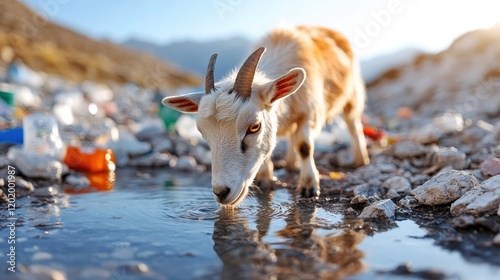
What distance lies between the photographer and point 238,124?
11.6 feet

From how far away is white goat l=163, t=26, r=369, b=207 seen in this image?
139 inches

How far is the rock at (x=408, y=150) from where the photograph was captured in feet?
19.2

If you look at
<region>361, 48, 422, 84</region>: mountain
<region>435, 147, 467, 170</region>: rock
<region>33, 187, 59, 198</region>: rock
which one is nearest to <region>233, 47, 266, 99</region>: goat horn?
<region>33, 187, 59, 198</region>: rock

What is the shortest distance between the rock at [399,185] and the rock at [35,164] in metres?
3.46

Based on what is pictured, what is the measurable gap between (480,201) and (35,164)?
4.28 meters

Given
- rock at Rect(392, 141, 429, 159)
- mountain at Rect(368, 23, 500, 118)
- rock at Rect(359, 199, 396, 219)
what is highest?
mountain at Rect(368, 23, 500, 118)

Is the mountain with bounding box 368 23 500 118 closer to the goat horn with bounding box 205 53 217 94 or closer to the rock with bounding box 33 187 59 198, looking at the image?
the goat horn with bounding box 205 53 217 94

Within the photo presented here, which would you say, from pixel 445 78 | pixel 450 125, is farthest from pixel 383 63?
pixel 450 125

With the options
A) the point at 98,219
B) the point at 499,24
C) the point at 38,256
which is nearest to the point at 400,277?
the point at 38,256

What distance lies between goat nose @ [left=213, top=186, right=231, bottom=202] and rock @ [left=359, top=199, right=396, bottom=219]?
1.01m

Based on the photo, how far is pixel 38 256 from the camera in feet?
9.01

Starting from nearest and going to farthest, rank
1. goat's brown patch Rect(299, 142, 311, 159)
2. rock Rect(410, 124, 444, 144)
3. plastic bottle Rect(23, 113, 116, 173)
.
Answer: goat's brown patch Rect(299, 142, 311, 159) < plastic bottle Rect(23, 113, 116, 173) < rock Rect(410, 124, 444, 144)

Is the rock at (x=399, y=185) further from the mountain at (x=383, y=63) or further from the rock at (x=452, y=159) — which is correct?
the mountain at (x=383, y=63)

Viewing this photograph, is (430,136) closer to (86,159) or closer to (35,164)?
(86,159)
